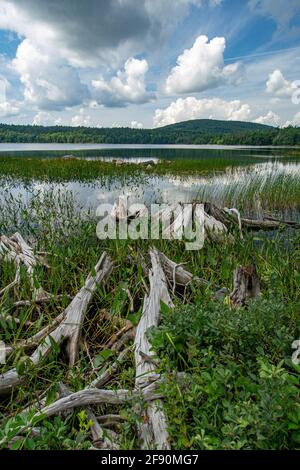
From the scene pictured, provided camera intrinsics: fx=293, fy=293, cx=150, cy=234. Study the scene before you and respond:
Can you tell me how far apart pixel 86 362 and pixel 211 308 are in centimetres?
129

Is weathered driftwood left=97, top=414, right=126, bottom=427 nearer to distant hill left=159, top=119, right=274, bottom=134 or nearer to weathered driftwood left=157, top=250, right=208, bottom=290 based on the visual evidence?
weathered driftwood left=157, top=250, right=208, bottom=290

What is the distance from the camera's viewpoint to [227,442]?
140cm

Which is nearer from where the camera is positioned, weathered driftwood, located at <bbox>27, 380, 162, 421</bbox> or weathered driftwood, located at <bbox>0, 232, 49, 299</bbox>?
weathered driftwood, located at <bbox>27, 380, 162, 421</bbox>

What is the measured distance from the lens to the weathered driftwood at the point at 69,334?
7.57 feet

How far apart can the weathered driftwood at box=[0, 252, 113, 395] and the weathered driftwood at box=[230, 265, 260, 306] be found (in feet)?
4.99

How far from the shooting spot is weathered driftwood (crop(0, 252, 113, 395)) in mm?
2306

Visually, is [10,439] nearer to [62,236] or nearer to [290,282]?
[290,282]

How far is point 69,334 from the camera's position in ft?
9.23

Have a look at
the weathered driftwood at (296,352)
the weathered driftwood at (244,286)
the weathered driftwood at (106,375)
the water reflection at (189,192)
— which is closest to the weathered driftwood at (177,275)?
the weathered driftwood at (244,286)

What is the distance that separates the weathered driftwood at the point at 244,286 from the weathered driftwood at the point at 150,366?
0.65m

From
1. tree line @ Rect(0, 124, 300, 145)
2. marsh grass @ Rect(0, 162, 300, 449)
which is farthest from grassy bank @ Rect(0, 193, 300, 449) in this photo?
tree line @ Rect(0, 124, 300, 145)

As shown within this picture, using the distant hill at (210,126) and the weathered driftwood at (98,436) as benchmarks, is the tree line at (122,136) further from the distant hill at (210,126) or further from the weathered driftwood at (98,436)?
the weathered driftwood at (98,436)

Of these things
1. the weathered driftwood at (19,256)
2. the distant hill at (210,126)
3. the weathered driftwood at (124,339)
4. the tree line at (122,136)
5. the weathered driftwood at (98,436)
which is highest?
the distant hill at (210,126)
